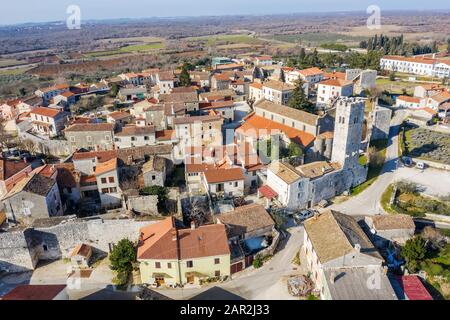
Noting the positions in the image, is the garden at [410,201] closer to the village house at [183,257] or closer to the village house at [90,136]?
the village house at [183,257]

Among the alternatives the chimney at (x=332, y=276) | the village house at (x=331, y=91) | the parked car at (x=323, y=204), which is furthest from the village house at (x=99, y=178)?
the village house at (x=331, y=91)

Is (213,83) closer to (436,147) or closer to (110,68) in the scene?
(436,147)

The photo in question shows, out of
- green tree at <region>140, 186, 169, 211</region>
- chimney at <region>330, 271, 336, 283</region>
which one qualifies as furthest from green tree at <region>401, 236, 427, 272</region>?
green tree at <region>140, 186, 169, 211</region>

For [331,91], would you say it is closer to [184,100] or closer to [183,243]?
[184,100]

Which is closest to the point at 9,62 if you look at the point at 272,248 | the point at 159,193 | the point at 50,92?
the point at 50,92

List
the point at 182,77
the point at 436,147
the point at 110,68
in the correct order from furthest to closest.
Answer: the point at 110,68, the point at 182,77, the point at 436,147

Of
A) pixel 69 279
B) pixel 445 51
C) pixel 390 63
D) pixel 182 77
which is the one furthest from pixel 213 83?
pixel 445 51
